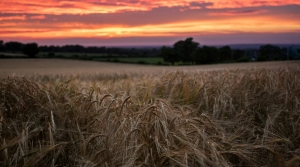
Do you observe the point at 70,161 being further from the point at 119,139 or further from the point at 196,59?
the point at 196,59

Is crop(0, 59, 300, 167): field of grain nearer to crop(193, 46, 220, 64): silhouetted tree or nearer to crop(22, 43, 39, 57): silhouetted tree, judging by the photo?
crop(22, 43, 39, 57): silhouetted tree

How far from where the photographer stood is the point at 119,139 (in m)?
2.92

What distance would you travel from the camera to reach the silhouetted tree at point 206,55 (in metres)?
59.4

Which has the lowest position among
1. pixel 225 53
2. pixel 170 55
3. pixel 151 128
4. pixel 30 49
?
pixel 151 128

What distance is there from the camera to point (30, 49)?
30859mm

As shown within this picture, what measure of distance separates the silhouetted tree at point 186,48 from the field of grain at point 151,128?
55.5 metres

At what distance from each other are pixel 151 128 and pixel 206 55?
58.5 meters

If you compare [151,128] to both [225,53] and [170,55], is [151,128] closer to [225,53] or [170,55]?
[170,55]

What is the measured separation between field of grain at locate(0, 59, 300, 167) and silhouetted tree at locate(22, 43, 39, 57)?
2871 centimetres

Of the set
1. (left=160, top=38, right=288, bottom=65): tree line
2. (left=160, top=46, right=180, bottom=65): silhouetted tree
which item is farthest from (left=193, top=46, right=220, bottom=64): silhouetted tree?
(left=160, top=46, right=180, bottom=65): silhouetted tree

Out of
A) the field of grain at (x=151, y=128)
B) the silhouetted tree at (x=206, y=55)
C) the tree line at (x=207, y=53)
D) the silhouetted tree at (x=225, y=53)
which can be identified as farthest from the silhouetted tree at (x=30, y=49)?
the silhouetted tree at (x=225, y=53)

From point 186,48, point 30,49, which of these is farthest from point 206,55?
point 30,49

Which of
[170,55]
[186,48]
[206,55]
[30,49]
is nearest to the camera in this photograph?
[30,49]

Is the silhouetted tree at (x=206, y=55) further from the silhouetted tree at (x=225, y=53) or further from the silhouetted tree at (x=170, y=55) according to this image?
the silhouetted tree at (x=170, y=55)
